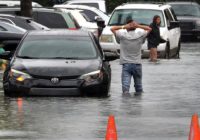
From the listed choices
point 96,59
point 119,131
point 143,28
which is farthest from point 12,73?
point 119,131

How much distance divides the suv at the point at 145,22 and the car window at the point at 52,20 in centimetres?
194

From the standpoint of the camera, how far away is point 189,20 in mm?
49562

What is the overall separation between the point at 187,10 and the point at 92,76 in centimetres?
3112

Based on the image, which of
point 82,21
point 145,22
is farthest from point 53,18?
point 82,21

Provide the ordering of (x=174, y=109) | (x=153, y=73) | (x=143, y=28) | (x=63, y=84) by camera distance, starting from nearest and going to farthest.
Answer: (x=174, y=109)
(x=63, y=84)
(x=143, y=28)
(x=153, y=73)

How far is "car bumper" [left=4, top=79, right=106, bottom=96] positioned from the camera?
65.8 feet

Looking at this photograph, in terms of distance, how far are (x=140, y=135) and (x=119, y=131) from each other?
0.56 meters

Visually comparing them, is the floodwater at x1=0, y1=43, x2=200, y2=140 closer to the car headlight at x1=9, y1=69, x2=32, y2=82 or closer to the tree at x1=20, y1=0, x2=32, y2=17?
the car headlight at x1=9, y1=69, x2=32, y2=82

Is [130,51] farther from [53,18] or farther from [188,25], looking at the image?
[188,25]

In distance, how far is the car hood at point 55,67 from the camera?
65.9 ft

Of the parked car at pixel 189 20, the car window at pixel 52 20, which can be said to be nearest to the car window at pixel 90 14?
the parked car at pixel 189 20

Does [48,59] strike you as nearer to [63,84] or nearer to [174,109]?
[63,84]

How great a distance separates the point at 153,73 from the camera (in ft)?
92.4

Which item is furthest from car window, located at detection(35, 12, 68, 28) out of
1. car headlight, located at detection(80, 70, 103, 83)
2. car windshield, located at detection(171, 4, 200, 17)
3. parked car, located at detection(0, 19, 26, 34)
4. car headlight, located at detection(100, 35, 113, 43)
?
car headlight, located at detection(80, 70, 103, 83)
